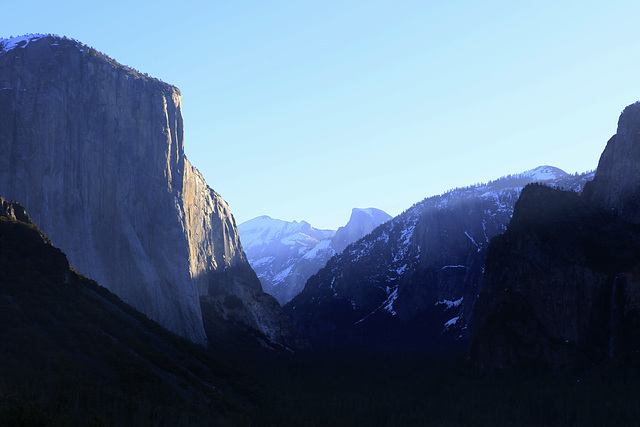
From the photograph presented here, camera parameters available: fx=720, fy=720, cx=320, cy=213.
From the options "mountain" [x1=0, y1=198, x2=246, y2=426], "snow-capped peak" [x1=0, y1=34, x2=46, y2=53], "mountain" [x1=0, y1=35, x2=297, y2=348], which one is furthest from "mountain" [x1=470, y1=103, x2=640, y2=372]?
"snow-capped peak" [x1=0, y1=34, x2=46, y2=53]

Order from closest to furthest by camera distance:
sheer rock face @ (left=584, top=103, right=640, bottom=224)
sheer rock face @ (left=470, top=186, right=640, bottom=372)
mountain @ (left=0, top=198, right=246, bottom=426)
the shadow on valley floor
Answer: mountain @ (left=0, top=198, right=246, bottom=426) < the shadow on valley floor < sheer rock face @ (left=470, top=186, right=640, bottom=372) < sheer rock face @ (left=584, top=103, right=640, bottom=224)

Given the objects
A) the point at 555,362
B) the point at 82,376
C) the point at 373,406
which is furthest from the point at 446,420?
the point at 82,376

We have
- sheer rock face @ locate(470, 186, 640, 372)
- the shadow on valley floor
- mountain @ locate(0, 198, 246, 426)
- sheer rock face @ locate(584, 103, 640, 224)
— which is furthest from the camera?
sheer rock face @ locate(584, 103, 640, 224)

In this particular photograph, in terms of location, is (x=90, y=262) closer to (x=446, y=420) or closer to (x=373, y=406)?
(x=373, y=406)

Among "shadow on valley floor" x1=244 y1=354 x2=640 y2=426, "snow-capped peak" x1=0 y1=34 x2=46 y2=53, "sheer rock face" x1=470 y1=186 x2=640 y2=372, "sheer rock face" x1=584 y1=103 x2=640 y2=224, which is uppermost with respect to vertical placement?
"snow-capped peak" x1=0 y1=34 x2=46 y2=53

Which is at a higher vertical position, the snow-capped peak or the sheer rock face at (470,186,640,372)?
the snow-capped peak

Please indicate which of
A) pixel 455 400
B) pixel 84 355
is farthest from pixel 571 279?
pixel 84 355

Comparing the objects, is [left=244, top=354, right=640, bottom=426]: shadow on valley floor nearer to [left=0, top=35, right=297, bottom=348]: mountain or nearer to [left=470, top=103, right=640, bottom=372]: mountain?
[left=470, top=103, right=640, bottom=372]: mountain
